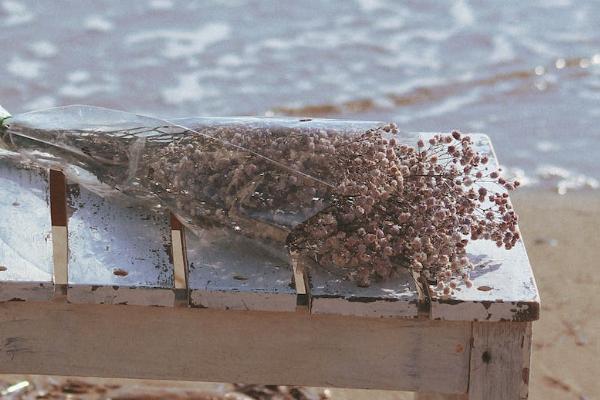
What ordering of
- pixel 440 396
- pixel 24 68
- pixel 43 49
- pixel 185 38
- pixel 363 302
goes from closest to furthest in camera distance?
1. pixel 363 302
2. pixel 440 396
3. pixel 24 68
4. pixel 43 49
5. pixel 185 38

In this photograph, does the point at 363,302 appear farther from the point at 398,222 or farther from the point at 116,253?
the point at 116,253

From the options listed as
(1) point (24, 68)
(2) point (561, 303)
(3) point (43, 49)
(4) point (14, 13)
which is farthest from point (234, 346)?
(4) point (14, 13)

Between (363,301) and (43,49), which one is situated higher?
(43,49)

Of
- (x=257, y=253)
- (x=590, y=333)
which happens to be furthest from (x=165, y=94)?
(x=257, y=253)

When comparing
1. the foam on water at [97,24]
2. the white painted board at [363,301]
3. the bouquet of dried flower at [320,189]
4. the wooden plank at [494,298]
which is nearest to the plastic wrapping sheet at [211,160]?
the bouquet of dried flower at [320,189]

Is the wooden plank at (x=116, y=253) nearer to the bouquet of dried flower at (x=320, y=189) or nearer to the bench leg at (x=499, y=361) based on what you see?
the bouquet of dried flower at (x=320, y=189)
